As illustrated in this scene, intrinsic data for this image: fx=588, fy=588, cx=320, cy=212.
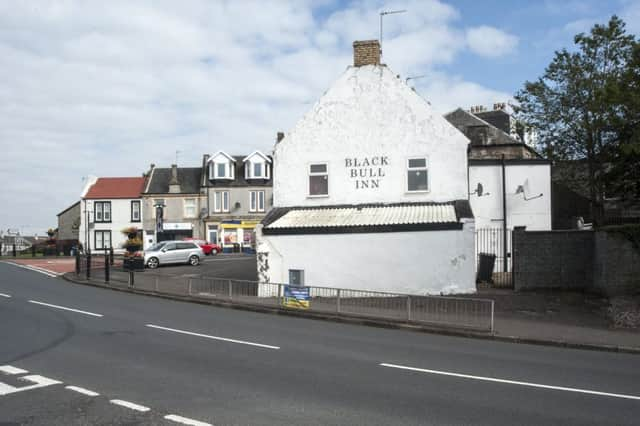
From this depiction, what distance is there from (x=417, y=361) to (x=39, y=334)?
8.44 m

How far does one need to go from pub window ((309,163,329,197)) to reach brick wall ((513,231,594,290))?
820 centimetres

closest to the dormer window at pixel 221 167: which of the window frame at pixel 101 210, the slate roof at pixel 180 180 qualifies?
the slate roof at pixel 180 180

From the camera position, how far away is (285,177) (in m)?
25.4

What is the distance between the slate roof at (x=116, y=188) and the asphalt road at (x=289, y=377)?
48.5m

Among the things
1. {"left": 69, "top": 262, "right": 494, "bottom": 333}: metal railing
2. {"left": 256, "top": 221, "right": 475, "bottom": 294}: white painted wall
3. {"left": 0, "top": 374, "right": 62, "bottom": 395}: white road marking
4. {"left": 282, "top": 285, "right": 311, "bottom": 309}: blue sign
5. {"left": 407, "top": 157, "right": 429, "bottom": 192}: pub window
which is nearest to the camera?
{"left": 0, "top": 374, "right": 62, "bottom": 395}: white road marking

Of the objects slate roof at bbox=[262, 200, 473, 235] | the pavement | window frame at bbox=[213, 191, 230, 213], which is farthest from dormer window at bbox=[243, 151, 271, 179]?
the pavement

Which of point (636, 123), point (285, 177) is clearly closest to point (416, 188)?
point (285, 177)

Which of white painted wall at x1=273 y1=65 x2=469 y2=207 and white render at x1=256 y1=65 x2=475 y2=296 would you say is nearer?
white render at x1=256 y1=65 x2=475 y2=296

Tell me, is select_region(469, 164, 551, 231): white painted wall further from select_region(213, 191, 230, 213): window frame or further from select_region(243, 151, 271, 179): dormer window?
select_region(213, 191, 230, 213): window frame

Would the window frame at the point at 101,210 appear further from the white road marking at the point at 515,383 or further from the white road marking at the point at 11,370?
the white road marking at the point at 515,383

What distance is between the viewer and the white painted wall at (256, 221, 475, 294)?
68.9 ft

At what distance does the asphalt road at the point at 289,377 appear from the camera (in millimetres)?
7270

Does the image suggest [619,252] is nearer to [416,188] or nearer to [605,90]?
[416,188]

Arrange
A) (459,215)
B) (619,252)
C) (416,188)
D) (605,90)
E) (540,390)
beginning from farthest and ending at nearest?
(605,90) < (416,188) < (459,215) < (619,252) < (540,390)
